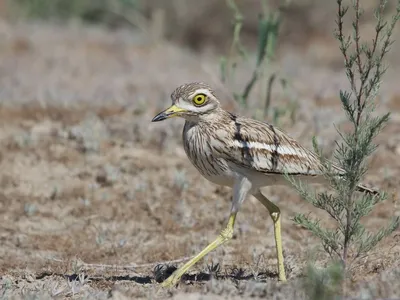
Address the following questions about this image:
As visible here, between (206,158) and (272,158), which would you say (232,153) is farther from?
(272,158)

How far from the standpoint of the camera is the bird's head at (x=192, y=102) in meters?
5.54

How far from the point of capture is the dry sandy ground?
18.1 ft

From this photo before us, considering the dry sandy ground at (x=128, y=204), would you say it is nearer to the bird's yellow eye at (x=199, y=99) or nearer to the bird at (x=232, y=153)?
the bird at (x=232, y=153)

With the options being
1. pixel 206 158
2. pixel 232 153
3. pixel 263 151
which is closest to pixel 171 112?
pixel 206 158

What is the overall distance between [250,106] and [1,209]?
325 centimetres

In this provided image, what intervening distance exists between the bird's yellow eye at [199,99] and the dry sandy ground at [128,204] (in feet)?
3.73

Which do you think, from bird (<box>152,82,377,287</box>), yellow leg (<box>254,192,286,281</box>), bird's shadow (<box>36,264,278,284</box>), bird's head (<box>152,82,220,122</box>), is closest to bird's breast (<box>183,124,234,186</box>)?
bird (<box>152,82,377,287</box>)

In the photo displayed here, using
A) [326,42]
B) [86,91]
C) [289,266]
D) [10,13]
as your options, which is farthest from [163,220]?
[326,42]

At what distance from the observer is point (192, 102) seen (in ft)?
18.3

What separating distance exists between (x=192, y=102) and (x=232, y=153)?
452mm

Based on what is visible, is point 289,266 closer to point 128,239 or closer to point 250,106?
point 128,239

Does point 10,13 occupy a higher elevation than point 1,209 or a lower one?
higher

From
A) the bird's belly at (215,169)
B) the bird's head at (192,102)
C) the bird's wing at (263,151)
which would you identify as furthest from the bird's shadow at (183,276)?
the bird's head at (192,102)

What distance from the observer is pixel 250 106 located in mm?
9648
